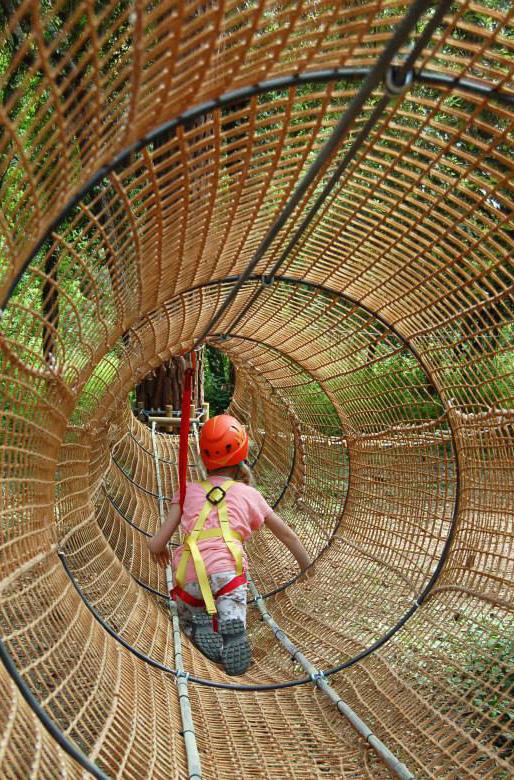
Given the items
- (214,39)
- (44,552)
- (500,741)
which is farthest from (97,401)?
(214,39)

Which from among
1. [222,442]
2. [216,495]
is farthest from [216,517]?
[222,442]

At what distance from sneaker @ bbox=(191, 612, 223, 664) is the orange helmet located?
2.40ft

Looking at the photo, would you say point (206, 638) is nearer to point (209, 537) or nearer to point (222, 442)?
point (209, 537)

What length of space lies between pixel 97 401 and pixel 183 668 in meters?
1.48

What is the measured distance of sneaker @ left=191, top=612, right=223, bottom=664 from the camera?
338 cm

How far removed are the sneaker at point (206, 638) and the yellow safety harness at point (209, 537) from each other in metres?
0.11

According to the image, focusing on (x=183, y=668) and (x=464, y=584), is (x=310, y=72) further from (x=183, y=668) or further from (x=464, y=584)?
(x=183, y=668)

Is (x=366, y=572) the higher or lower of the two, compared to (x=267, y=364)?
lower

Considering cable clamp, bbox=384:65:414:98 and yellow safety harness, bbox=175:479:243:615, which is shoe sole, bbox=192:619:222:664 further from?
cable clamp, bbox=384:65:414:98

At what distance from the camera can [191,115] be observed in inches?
58.1

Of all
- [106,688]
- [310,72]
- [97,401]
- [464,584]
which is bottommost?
[106,688]

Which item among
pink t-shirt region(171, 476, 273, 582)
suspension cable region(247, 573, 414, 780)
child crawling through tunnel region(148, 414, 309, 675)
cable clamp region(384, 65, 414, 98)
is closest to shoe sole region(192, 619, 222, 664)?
child crawling through tunnel region(148, 414, 309, 675)

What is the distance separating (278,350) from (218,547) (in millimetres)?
1495

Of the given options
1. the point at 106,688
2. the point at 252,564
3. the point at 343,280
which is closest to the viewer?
the point at 106,688
